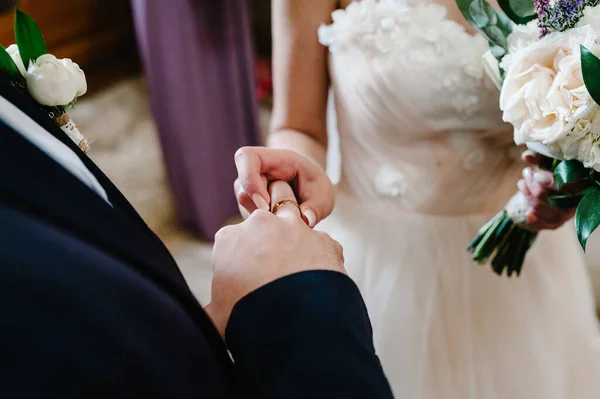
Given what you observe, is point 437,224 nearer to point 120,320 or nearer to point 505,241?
point 505,241

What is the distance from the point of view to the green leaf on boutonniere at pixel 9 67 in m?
0.46

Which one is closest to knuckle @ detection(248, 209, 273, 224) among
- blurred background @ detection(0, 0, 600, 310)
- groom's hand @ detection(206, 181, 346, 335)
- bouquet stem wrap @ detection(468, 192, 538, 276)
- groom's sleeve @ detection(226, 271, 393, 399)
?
groom's hand @ detection(206, 181, 346, 335)

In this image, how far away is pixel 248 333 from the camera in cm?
41

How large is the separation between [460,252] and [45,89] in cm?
71

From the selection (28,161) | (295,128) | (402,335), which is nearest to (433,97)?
(295,128)

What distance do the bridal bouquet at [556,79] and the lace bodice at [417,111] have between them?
0.16m

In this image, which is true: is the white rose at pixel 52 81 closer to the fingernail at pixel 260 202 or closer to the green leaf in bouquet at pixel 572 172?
the fingernail at pixel 260 202

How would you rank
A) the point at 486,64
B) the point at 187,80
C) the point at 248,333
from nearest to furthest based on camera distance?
the point at 248,333 < the point at 486,64 < the point at 187,80

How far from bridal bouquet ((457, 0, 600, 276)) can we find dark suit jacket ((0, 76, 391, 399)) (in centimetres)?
30

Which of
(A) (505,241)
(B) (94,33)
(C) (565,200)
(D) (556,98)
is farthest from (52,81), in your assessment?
(B) (94,33)

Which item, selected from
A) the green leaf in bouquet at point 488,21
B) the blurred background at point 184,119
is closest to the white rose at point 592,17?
the green leaf in bouquet at point 488,21

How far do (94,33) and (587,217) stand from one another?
2.96m

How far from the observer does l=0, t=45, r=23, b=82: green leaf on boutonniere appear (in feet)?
1.51

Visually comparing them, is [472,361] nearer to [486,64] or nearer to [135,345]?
[486,64]
